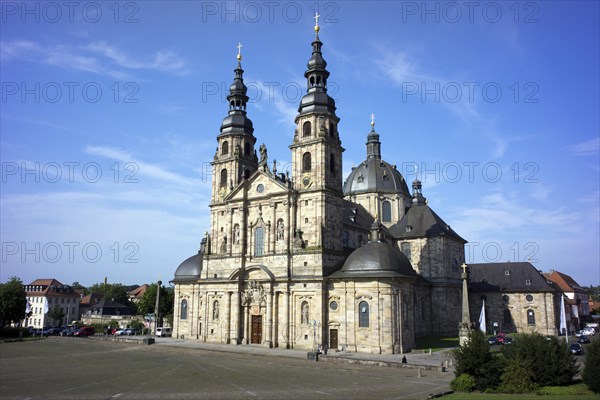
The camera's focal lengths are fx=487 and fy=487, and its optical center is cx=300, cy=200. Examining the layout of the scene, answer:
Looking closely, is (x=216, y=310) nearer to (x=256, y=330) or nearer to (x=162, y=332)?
(x=256, y=330)

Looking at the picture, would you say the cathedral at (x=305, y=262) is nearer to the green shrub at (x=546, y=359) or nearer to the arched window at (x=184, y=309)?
the arched window at (x=184, y=309)

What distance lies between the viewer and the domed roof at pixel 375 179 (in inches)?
2785

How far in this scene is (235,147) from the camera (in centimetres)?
5606

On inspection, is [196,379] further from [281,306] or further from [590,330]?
[590,330]

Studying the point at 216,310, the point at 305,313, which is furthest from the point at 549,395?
the point at 216,310

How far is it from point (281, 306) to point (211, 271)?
10.4 m

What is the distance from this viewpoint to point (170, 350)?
1762 inches

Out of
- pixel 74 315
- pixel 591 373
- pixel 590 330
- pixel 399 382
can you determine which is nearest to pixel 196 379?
pixel 399 382

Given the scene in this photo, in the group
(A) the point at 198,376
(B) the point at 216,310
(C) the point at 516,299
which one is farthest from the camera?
(C) the point at 516,299

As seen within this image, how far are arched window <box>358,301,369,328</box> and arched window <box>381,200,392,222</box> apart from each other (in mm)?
27551

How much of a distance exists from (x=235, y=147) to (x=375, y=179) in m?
24.1

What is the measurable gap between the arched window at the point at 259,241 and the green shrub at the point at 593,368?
33.3m

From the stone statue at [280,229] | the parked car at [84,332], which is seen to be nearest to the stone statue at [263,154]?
the stone statue at [280,229]

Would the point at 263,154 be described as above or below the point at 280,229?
above
